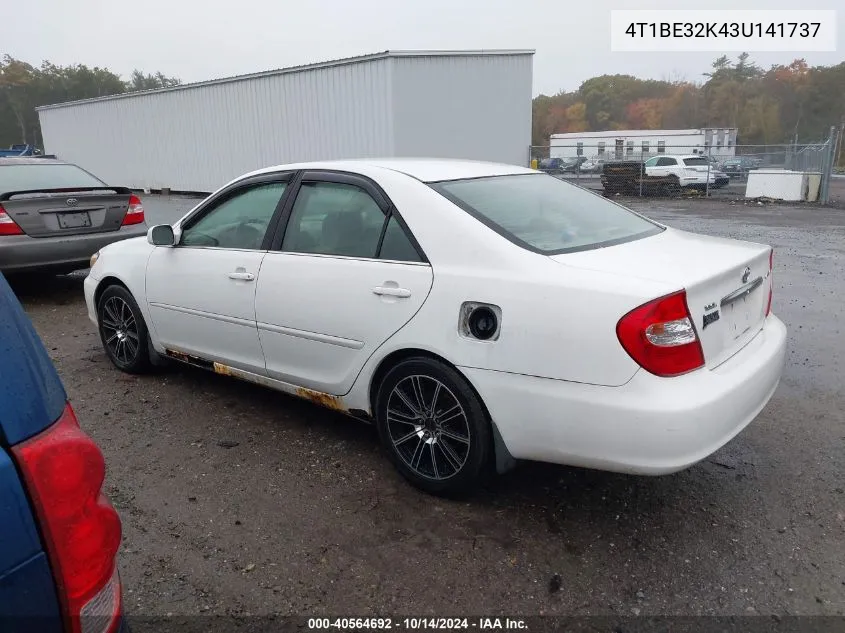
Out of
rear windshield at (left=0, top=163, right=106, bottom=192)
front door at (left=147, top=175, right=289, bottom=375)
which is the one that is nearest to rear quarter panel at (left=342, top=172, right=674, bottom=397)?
front door at (left=147, top=175, right=289, bottom=375)

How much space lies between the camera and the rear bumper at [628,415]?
2523 mm

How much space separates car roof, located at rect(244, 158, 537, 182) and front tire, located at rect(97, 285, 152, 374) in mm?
1473

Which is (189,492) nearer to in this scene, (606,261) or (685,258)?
(606,261)

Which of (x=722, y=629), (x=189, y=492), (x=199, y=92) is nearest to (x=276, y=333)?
(x=189, y=492)

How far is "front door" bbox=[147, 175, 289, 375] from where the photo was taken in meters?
3.85

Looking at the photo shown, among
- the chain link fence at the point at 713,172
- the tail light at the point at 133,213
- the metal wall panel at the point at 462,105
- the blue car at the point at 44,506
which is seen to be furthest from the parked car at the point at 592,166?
the blue car at the point at 44,506

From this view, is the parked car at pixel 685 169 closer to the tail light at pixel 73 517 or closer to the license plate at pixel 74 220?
the license plate at pixel 74 220

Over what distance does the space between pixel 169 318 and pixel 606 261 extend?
2.87 metres

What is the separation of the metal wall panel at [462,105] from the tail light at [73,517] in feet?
57.6

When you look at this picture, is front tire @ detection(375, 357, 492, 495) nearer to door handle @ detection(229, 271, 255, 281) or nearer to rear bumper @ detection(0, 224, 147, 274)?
door handle @ detection(229, 271, 255, 281)

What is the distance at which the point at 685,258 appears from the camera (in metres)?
2.99

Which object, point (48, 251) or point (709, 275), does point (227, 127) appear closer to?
point (48, 251)

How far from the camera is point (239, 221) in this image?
13.4 feet

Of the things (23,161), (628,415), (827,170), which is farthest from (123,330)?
(827,170)
